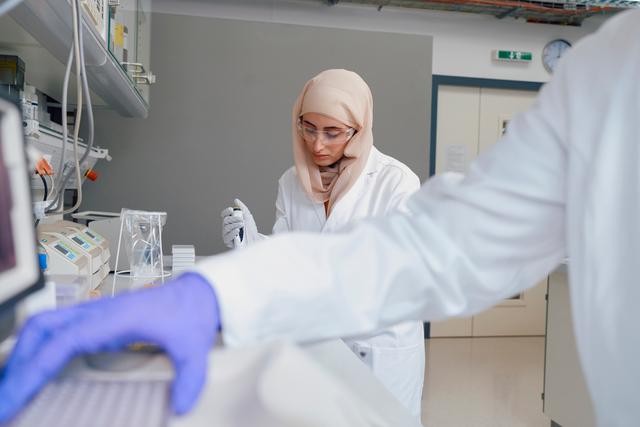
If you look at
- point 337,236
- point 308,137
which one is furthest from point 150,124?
point 337,236

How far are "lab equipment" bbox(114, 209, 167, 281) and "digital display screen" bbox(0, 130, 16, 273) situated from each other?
1428 mm

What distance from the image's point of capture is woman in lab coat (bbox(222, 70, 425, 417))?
2053 millimetres

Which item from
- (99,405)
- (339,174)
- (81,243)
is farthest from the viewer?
(339,174)

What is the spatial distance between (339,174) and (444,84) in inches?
109

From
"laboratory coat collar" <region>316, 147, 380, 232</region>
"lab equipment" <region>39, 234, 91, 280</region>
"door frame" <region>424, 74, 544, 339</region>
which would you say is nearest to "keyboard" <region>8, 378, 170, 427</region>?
"lab equipment" <region>39, 234, 91, 280</region>

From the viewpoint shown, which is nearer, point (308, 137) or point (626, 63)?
point (626, 63)

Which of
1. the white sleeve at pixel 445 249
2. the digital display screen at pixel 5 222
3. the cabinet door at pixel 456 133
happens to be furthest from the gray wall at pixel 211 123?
the digital display screen at pixel 5 222

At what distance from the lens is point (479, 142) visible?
4.83m

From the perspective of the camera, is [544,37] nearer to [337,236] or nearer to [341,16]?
[341,16]

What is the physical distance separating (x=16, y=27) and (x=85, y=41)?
0.65 ft

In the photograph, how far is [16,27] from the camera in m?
1.50

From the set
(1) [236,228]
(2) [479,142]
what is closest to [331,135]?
(1) [236,228]

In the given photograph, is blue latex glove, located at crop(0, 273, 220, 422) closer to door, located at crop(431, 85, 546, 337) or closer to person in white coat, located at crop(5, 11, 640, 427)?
person in white coat, located at crop(5, 11, 640, 427)

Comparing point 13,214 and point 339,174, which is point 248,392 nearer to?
point 13,214
